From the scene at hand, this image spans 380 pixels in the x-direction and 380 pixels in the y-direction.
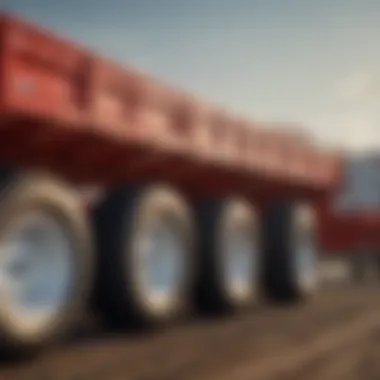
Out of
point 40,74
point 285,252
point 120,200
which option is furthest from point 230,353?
point 285,252

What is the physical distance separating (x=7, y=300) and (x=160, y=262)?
1858mm

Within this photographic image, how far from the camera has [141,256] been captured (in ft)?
20.1

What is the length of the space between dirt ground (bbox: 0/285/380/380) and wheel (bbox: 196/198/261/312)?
0.27 m

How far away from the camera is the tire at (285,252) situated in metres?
8.81

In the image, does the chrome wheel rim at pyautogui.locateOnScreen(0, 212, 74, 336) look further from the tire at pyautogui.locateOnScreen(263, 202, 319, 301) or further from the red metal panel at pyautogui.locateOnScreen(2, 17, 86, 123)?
the tire at pyautogui.locateOnScreen(263, 202, 319, 301)

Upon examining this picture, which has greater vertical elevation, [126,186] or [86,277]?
[126,186]

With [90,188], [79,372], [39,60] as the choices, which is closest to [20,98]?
[39,60]

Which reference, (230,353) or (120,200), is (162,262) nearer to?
(120,200)

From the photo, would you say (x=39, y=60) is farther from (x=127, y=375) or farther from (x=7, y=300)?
(x=127, y=375)

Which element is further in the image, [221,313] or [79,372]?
[221,313]

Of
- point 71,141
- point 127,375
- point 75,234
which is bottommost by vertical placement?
point 127,375

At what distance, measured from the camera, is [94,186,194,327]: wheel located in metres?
5.98

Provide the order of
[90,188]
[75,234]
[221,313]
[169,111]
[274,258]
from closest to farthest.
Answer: [75,234]
[169,111]
[90,188]
[221,313]
[274,258]

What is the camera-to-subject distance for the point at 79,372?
4465 millimetres
